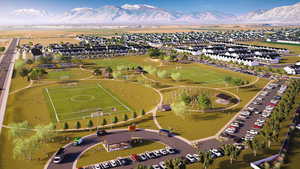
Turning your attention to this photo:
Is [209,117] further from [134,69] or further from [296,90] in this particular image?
[134,69]

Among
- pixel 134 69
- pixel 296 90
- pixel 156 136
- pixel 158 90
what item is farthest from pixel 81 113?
pixel 296 90

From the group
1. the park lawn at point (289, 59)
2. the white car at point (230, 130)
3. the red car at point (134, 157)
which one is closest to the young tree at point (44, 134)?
the red car at point (134, 157)

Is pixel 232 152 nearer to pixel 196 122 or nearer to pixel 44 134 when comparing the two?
pixel 196 122

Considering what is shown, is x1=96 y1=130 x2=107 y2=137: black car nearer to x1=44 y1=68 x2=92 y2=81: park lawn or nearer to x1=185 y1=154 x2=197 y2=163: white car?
x1=185 y1=154 x2=197 y2=163: white car

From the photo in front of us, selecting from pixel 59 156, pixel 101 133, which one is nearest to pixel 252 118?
pixel 101 133

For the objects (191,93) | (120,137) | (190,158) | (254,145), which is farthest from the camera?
(191,93)
